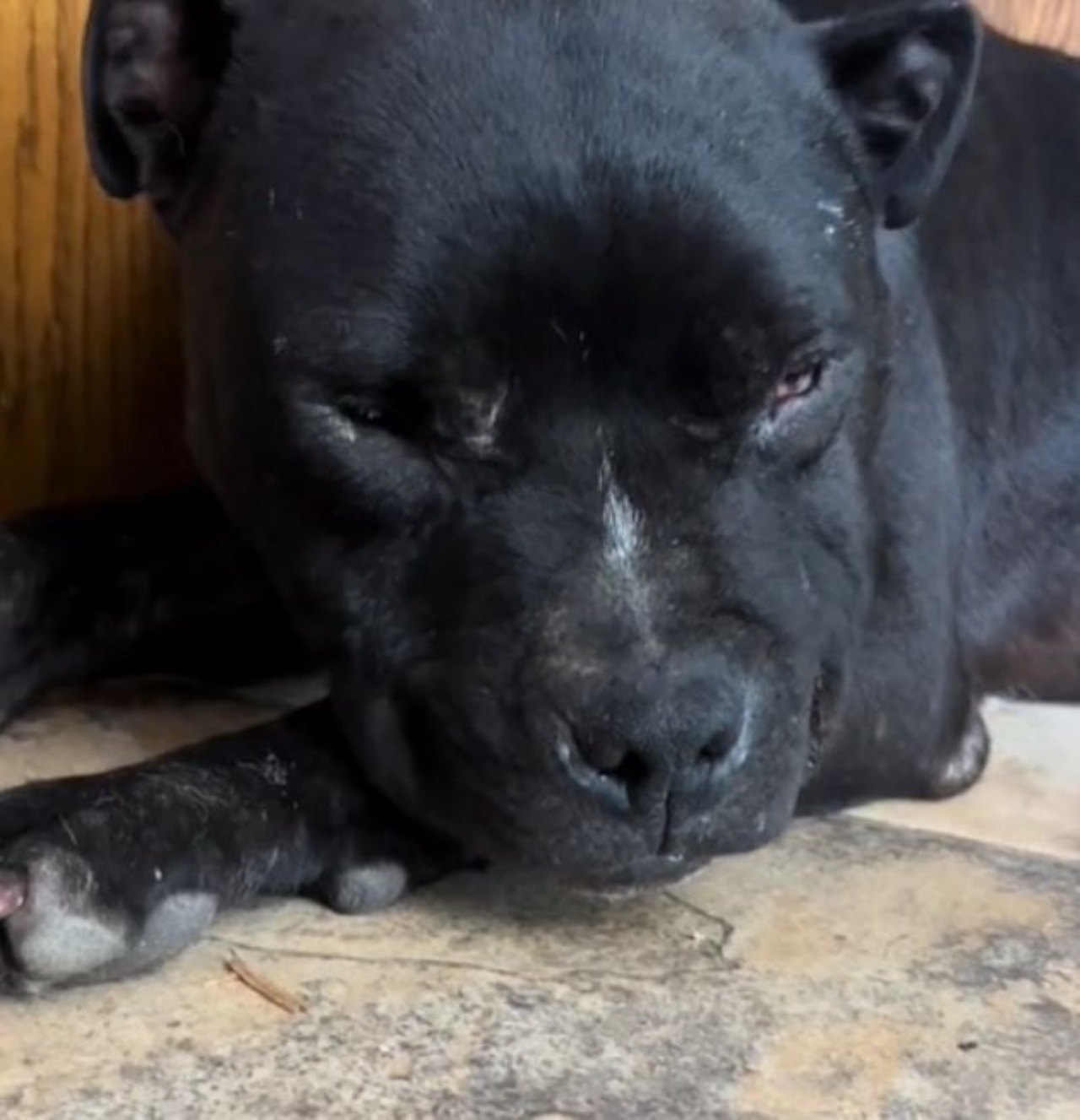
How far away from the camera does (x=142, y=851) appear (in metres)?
1.72

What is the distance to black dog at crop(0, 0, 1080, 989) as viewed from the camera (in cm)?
170

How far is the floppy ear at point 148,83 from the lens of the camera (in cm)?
188

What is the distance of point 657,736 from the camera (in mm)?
1653

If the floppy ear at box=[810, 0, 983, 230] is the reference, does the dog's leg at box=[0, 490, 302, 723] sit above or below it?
below

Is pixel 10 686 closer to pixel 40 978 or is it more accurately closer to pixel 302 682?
pixel 302 682

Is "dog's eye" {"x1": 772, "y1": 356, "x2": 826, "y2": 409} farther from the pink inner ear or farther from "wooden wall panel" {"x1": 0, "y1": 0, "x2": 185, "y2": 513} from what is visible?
"wooden wall panel" {"x1": 0, "y1": 0, "x2": 185, "y2": 513}

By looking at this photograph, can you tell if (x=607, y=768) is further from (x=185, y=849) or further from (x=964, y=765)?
(x=964, y=765)

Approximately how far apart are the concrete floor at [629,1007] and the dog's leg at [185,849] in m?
0.04

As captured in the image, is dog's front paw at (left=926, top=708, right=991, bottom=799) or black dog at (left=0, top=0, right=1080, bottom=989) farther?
dog's front paw at (left=926, top=708, right=991, bottom=799)

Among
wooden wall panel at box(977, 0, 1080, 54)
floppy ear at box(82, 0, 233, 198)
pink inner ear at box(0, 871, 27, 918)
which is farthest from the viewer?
wooden wall panel at box(977, 0, 1080, 54)

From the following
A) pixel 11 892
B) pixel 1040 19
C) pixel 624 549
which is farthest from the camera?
pixel 1040 19

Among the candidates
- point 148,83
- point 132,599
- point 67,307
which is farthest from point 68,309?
point 148,83

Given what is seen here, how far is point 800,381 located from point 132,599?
780mm

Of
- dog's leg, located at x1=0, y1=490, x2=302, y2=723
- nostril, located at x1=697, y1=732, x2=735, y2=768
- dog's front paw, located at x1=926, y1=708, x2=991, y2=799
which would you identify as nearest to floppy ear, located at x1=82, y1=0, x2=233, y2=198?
Answer: dog's leg, located at x1=0, y1=490, x2=302, y2=723
